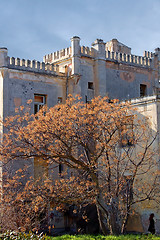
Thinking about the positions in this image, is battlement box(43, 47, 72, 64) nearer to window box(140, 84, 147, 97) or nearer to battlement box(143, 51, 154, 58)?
window box(140, 84, 147, 97)

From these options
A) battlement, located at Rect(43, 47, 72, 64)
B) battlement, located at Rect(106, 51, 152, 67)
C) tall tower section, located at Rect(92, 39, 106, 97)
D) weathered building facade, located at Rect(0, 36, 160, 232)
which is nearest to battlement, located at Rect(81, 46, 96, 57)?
weathered building facade, located at Rect(0, 36, 160, 232)

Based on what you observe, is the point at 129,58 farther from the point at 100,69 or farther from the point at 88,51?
the point at 88,51

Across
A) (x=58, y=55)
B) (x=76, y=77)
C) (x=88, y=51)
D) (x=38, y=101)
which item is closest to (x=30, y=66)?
(x=38, y=101)

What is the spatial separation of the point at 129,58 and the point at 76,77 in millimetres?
5334

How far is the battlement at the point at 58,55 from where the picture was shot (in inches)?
1069

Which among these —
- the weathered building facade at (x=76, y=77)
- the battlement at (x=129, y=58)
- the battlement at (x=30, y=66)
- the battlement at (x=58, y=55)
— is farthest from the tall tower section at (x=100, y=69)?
the battlement at (x=30, y=66)

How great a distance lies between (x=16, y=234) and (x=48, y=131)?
431 centimetres

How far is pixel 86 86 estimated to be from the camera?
2662 cm

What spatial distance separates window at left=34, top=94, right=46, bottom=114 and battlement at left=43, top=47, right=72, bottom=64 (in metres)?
3.45

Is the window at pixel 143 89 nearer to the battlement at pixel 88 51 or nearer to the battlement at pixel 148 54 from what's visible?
the battlement at pixel 148 54

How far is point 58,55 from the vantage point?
2805 cm

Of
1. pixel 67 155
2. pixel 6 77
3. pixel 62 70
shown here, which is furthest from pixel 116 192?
pixel 62 70

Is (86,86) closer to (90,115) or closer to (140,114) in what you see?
(140,114)

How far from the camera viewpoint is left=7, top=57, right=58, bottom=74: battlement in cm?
2467
